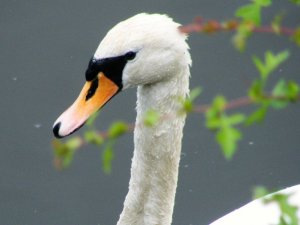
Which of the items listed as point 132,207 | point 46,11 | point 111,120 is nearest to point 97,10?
point 46,11

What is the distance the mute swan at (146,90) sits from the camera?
332 centimetres

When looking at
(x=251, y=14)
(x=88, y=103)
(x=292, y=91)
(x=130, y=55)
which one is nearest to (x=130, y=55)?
(x=130, y=55)

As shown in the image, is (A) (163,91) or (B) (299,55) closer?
(A) (163,91)

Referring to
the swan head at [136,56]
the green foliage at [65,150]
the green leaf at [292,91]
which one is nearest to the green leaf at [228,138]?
the green leaf at [292,91]

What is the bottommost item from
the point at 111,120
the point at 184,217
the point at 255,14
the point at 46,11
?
the point at 184,217

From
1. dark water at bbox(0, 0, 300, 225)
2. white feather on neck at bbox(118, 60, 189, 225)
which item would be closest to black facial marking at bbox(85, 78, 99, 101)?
white feather on neck at bbox(118, 60, 189, 225)

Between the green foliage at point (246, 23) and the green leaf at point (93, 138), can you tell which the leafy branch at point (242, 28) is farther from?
the green leaf at point (93, 138)

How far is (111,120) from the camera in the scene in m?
5.48

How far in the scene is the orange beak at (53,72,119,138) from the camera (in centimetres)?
346

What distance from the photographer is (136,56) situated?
3355 mm

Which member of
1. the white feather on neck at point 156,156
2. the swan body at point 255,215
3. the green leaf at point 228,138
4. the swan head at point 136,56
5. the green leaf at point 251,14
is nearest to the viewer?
the green leaf at point 228,138

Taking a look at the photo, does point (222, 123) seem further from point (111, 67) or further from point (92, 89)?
point (92, 89)

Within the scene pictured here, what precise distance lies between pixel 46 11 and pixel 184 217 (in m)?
1.69

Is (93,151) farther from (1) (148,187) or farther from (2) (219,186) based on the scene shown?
(1) (148,187)
